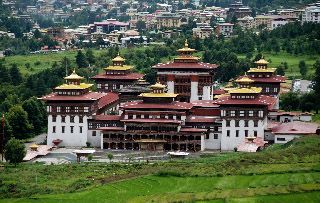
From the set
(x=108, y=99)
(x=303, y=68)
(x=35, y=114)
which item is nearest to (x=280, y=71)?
(x=303, y=68)

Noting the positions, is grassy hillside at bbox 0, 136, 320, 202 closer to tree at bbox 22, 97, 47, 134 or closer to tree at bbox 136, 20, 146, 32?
tree at bbox 22, 97, 47, 134

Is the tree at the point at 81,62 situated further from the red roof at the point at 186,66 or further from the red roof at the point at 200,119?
the red roof at the point at 200,119

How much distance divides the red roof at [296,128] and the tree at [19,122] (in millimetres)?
15788

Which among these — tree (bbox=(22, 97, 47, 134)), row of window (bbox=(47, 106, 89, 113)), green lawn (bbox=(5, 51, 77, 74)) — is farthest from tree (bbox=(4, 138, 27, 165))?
green lawn (bbox=(5, 51, 77, 74))

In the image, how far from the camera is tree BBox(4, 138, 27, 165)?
48.4 meters

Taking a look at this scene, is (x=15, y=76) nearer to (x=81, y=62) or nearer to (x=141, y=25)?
(x=81, y=62)

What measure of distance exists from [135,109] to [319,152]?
1292cm

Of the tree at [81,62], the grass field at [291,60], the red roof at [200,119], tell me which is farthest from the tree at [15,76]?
the red roof at [200,119]

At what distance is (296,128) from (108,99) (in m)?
14.6

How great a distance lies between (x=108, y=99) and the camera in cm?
6156

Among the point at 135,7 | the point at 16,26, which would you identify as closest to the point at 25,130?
the point at 16,26

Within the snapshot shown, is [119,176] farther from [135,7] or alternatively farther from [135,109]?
[135,7]

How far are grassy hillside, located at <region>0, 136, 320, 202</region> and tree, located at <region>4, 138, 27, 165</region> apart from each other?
0.65 meters

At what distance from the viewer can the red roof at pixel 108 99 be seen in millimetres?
59066
